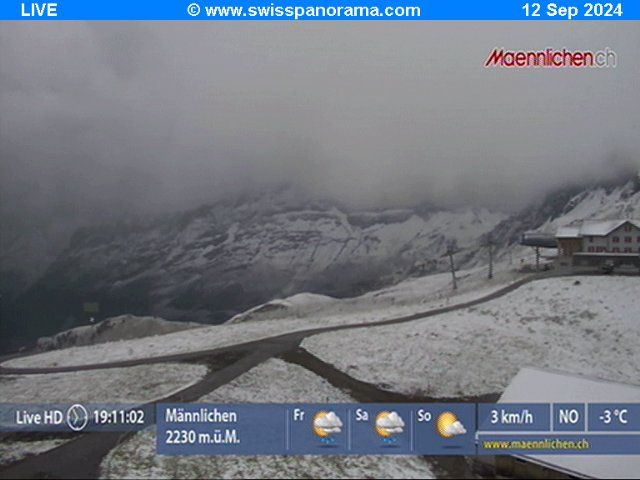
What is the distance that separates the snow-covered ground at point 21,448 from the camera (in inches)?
450

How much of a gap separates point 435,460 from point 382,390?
6.64 m

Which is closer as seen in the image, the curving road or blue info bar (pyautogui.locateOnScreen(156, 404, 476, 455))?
blue info bar (pyautogui.locateOnScreen(156, 404, 476, 455))

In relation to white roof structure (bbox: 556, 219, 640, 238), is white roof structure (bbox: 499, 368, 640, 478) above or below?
below

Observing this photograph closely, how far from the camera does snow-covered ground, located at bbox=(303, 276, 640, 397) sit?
761 inches

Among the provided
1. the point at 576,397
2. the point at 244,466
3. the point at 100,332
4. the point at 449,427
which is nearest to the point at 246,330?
the point at 244,466

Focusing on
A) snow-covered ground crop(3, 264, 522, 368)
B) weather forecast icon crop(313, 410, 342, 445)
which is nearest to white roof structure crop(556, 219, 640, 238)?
snow-covered ground crop(3, 264, 522, 368)

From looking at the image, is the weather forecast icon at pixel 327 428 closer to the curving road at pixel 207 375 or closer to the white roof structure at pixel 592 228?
the curving road at pixel 207 375

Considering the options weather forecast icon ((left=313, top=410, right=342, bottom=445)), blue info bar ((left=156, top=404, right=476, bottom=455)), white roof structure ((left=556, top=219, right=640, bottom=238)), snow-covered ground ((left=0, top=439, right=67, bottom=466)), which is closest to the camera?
blue info bar ((left=156, top=404, right=476, bottom=455))

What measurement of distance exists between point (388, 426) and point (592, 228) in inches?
1201

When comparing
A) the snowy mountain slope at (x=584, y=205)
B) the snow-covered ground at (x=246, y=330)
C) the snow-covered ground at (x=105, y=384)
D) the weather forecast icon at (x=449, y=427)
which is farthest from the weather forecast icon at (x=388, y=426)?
the snowy mountain slope at (x=584, y=205)

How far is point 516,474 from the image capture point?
10992 mm

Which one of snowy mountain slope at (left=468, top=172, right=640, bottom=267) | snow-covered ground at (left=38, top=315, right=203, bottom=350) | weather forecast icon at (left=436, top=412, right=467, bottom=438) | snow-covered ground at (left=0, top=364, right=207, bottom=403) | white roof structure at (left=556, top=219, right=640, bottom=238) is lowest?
snow-covered ground at (left=38, top=315, right=203, bottom=350)
